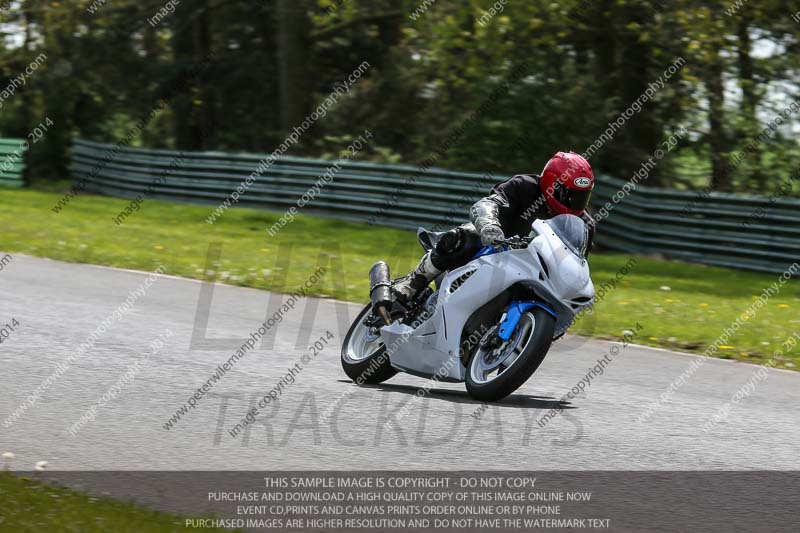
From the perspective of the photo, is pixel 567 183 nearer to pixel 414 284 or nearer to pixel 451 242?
pixel 451 242

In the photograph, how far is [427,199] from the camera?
22656 mm

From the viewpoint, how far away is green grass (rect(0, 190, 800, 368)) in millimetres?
12703

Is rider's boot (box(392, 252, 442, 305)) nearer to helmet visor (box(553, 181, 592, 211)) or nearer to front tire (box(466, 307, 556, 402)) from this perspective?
front tire (box(466, 307, 556, 402))

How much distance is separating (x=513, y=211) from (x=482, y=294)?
0.68m

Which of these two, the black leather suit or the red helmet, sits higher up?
the red helmet

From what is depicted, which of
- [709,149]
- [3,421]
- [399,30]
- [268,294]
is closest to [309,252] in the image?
[268,294]

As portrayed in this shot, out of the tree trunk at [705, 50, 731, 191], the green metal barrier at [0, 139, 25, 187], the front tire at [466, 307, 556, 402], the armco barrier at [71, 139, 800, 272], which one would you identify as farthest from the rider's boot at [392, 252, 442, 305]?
the green metal barrier at [0, 139, 25, 187]

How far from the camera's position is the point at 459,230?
795 cm

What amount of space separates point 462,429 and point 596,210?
1512cm

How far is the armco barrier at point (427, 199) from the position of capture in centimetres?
1955

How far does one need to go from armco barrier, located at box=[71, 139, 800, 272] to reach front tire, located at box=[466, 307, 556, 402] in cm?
1268

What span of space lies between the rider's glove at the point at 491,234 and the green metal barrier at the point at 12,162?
2467 centimetres

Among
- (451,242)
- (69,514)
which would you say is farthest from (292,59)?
(69,514)

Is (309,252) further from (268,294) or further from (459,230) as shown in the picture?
(459,230)
